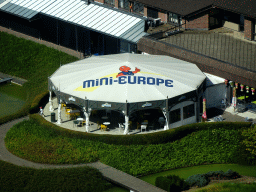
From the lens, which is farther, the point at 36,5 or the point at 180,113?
the point at 36,5

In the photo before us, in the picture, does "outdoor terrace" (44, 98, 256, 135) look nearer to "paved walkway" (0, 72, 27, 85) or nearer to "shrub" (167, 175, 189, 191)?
"shrub" (167, 175, 189, 191)

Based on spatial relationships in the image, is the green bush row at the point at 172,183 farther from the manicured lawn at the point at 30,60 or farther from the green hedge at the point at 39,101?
the manicured lawn at the point at 30,60

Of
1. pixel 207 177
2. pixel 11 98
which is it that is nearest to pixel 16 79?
pixel 11 98

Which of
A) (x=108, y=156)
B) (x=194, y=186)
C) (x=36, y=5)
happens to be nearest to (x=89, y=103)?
(x=108, y=156)

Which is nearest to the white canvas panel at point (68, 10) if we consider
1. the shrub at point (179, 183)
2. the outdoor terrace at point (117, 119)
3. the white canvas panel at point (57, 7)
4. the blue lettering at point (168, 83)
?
the white canvas panel at point (57, 7)

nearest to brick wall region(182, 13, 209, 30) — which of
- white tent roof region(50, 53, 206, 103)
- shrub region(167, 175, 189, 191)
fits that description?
white tent roof region(50, 53, 206, 103)

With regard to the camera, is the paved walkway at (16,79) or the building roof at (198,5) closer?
the building roof at (198,5)

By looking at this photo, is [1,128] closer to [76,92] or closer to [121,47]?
[76,92]
